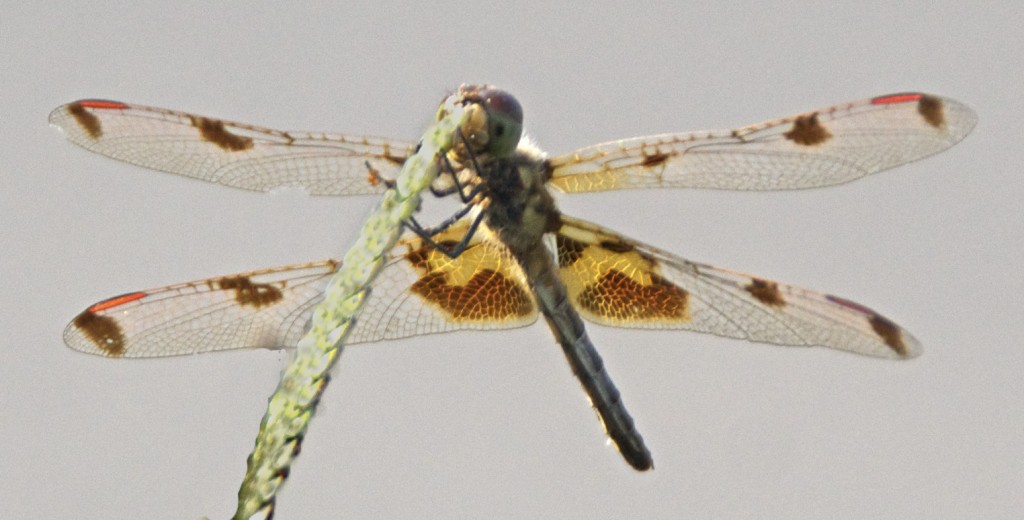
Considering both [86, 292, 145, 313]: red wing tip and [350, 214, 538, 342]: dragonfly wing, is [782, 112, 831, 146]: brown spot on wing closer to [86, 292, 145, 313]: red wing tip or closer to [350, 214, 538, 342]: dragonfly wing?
[350, 214, 538, 342]: dragonfly wing

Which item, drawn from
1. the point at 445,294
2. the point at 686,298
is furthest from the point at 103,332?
the point at 686,298

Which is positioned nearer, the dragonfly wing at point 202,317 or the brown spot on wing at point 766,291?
the dragonfly wing at point 202,317

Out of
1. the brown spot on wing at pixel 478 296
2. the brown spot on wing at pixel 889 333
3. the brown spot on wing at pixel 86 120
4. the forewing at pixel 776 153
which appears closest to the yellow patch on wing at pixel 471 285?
the brown spot on wing at pixel 478 296

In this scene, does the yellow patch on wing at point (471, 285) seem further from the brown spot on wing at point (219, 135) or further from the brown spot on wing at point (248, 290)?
the brown spot on wing at point (219, 135)

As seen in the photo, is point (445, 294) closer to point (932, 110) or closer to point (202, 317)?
point (202, 317)

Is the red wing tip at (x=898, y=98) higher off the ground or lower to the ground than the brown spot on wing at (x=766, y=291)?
higher

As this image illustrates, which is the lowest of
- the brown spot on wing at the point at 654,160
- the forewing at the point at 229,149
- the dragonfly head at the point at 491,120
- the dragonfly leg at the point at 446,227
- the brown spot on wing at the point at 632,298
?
the dragonfly leg at the point at 446,227

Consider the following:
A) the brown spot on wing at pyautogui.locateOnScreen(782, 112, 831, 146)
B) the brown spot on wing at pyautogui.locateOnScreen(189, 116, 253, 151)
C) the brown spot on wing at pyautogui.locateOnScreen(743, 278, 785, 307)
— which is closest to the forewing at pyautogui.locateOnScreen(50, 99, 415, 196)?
the brown spot on wing at pyautogui.locateOnScreen(189, 116, 253, 151)
